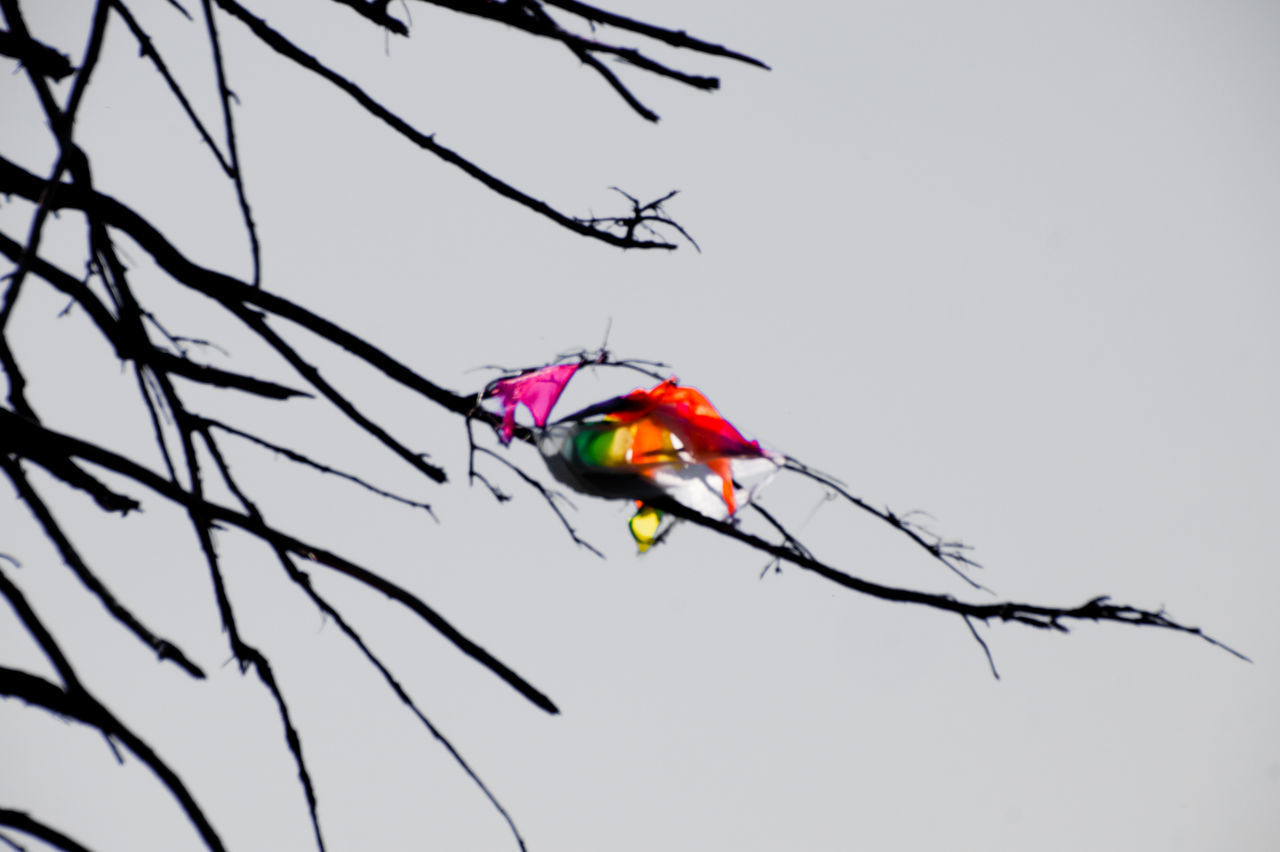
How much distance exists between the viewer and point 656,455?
7.92ft

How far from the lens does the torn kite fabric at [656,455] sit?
7.84ft

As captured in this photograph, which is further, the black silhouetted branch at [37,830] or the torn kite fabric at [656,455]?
the torn kite fabric at [656,455]

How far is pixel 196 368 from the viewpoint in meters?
1.91

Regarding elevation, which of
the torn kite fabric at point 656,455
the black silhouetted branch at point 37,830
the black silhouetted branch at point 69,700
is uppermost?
the torn kite fabric at point 656,455

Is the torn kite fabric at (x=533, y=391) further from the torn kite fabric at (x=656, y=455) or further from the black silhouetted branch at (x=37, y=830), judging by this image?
the black silhouetted branch at (x=37, y=830)

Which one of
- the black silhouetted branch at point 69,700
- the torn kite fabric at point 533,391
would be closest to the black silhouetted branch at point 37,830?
the black silhouetted branch at point 69,700

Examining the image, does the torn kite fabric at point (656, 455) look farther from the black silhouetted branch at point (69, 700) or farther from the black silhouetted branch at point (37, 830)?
the black silhouetted branch at point (37, 830)

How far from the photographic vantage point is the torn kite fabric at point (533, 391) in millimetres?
2340

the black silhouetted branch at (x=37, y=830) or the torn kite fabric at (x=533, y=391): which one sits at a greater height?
the torn kite fabric at (x=533, y=391)

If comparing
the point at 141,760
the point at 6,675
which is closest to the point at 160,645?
the point at 141,760

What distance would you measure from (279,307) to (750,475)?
3.88 feet

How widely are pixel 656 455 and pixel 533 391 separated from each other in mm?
355

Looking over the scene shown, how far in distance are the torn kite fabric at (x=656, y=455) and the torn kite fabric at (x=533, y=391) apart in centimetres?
6

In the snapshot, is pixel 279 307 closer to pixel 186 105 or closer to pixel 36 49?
pixel 186 105
